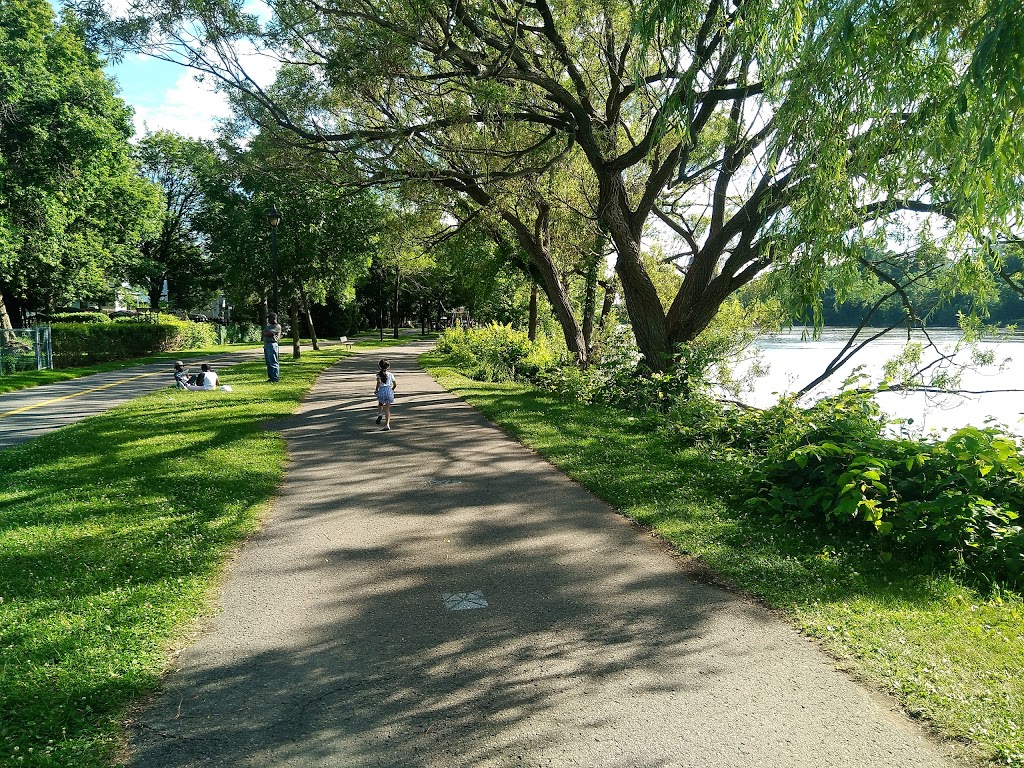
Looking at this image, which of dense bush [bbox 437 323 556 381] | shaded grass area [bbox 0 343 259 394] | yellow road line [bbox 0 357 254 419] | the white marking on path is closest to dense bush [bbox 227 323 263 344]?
shaded grass area [bbox 0 343 259 394]

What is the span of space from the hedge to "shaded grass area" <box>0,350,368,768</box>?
16.4 meters

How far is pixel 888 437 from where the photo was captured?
712 cm

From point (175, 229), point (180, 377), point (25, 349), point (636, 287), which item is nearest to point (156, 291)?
point (175, 229)

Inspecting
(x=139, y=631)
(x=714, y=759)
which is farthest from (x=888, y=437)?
(x=139, y=631)

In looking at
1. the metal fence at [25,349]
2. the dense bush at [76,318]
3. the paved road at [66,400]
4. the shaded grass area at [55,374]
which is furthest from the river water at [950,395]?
the dense bush at [76,318]

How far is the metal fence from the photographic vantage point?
2155 centimetres

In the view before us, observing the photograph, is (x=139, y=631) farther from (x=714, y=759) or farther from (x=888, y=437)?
(x=888, y=437)

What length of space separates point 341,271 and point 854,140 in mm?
29932

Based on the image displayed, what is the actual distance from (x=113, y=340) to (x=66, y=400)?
14749 millimetres

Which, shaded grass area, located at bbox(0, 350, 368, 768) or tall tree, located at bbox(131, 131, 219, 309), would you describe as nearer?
shaded grass area, located at bbox(0, 350, 368, 768)

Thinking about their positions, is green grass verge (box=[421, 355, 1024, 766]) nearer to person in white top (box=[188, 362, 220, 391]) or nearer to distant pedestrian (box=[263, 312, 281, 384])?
person in white top (box=[188, 362, 220, 391])

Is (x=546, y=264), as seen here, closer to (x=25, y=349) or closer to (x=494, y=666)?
(x=494, y=666)

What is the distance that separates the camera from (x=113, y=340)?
29.6m

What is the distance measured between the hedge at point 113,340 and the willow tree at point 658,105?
647 inches
